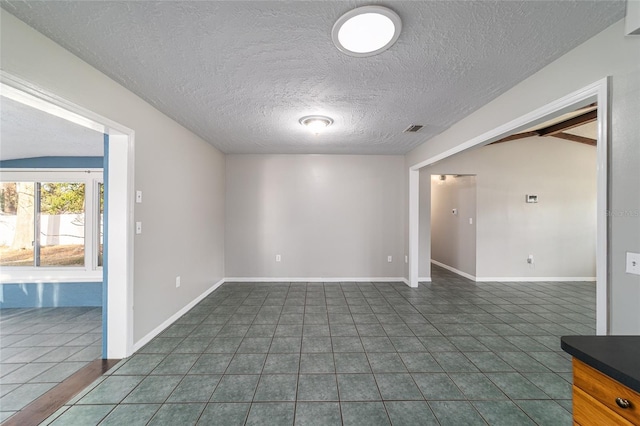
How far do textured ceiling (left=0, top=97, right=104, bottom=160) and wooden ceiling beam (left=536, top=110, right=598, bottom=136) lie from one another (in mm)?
6937

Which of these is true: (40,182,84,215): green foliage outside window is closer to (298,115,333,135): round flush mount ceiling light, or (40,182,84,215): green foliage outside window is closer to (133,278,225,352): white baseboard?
(133,278,225,352): white baseboard

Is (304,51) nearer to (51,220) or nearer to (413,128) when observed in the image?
(413,128)

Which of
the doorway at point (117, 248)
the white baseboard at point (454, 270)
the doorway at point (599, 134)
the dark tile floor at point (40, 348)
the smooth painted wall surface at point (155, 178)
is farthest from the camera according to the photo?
the white baseboard at point (454, 270)

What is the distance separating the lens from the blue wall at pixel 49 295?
3400 millimetres

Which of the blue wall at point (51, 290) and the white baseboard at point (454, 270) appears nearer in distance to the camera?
the blue wall at point (51, 290)

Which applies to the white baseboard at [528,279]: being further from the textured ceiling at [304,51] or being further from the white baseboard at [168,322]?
the white baseboard at [168,322]

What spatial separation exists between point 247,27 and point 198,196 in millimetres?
2759

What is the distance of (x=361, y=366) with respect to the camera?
2.08 meters

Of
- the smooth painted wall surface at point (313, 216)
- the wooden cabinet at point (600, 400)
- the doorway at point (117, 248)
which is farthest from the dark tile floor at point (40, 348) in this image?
the wooden cabinet at point (600, 400)

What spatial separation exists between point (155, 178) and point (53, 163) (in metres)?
2.58

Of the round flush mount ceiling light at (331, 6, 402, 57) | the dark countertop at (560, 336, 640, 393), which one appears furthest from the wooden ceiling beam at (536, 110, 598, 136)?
the dark countertop at (560, 336, 640, 393)

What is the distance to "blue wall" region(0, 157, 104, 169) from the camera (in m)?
3.60

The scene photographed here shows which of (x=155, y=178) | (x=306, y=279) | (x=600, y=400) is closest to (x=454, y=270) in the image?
(x=306, y=279)

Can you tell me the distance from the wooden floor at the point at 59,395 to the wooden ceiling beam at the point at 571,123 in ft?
22.2
